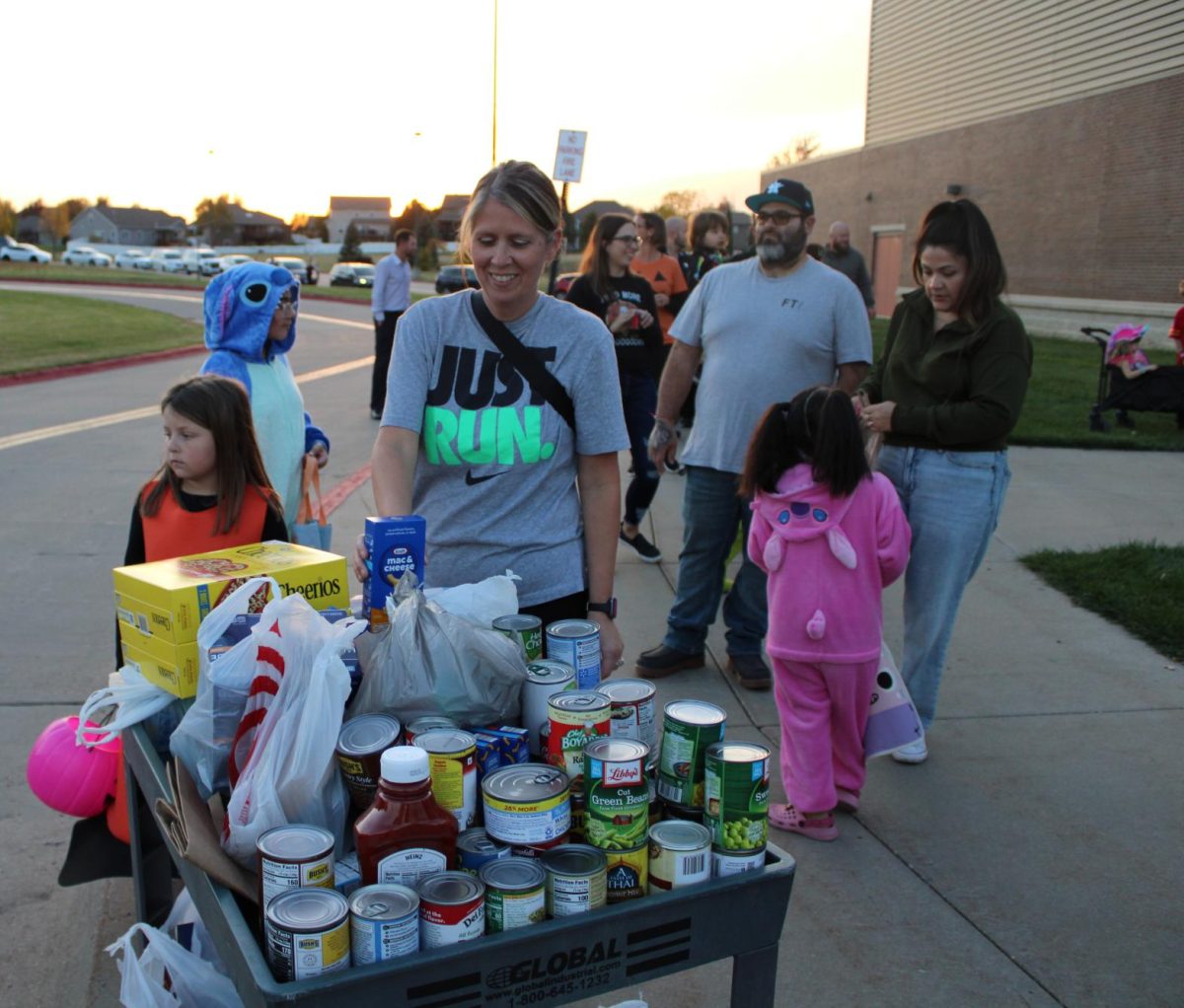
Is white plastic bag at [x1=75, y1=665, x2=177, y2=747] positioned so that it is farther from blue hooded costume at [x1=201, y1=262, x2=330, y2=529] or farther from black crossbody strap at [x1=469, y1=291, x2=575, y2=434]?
blue hooded costume at [x1=201, y1=262, x2=330, y2=529]

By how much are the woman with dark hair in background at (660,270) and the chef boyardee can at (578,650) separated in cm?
652

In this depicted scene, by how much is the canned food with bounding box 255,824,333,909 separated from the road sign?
12.5 meters

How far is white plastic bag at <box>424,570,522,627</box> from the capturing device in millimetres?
2232

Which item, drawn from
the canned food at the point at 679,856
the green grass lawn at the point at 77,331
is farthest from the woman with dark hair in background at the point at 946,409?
the green grass lawn at the point at 77,331

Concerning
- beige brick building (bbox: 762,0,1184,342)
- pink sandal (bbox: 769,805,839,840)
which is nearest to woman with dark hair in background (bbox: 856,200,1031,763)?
pink sandal (bbox: 769,805,839,840)

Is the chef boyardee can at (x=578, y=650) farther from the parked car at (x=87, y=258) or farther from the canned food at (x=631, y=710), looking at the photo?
the parked car at (x=87, y=258)

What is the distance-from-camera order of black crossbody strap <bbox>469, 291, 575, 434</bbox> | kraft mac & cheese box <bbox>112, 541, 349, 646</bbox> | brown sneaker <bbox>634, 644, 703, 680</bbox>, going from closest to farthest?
kraft mac & cheese box <bbox>112, 541, 349, 646</bbox>, black crossbody strap <bbox>469, 291, 575, 434</bbox>, brown sneaker <bbox>634, 644, 703, 680</bbox>

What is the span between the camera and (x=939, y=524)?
3.98 metres

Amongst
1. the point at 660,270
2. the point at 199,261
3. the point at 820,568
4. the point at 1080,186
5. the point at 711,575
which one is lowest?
the point at 711,575

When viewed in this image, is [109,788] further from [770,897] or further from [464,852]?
[770,897]

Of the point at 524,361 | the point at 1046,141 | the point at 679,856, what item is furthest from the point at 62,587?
the point at 1046,141

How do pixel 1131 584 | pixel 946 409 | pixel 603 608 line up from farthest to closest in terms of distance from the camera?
pixel 1131 584, pixel 946 409, pixel 603 608

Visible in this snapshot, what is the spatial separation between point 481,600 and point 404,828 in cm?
68

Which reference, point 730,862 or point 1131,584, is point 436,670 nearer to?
point 730,862
